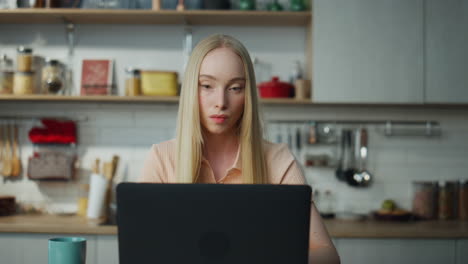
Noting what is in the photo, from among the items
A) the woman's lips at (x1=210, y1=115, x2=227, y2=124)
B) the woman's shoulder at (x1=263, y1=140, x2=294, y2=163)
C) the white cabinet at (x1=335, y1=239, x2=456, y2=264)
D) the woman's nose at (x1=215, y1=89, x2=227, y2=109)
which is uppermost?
the woman's nose at (x1=215, y1=89, x2=227, y2=109)

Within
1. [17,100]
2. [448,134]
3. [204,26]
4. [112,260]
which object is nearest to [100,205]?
[112,260]

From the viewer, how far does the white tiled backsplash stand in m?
3.22

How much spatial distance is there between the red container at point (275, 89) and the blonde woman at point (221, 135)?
1.67 metres

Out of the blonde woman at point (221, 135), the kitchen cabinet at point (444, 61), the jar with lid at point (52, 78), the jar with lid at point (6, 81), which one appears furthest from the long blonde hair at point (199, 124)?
the jar with lid at point (6, 81)

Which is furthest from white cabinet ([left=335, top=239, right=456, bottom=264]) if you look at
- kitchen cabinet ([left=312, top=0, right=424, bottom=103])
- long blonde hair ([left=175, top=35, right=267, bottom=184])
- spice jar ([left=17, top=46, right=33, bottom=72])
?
spice jar ([left=17, top=46, right=33, bottom=72])

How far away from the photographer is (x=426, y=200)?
10.1 feet

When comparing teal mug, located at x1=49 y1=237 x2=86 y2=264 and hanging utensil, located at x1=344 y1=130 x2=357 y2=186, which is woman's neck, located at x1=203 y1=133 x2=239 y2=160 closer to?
teal mug, located at x1=49 y1=237 x2=86 y2=264

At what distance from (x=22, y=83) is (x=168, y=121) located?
90 cm

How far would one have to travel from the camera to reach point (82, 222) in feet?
9.25

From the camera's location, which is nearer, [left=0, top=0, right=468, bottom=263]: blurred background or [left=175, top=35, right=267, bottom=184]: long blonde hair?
[left=175, top=35, right=267, bottom=184]: long blonde hair

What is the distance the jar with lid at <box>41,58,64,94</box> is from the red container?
4.07ft

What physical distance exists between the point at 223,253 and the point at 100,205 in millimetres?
2290

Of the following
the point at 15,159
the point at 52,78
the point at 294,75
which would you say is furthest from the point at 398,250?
the point at 15,159

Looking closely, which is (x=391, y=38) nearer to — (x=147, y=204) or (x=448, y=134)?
(x=448, y=134)
